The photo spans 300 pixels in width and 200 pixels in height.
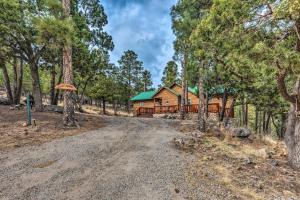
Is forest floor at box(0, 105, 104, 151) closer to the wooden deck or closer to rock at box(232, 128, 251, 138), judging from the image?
Result: rock at box(232, 128, 251, 138)

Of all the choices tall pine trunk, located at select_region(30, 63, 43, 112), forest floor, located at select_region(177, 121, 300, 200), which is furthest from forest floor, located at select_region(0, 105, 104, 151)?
forest floor, located at select_region(177, 121, 300, 200)

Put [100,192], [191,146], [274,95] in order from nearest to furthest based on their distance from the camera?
[100,192], [191,146], [274,95]

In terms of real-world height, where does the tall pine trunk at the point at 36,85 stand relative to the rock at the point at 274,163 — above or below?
above

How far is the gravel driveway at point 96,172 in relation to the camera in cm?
472

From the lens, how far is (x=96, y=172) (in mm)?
5844

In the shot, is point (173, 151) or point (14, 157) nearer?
point (14, 157)

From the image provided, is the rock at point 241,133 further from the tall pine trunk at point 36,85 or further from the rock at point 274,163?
the tall pine trunk at point 36,85

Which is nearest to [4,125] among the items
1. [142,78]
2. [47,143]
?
[47,143]

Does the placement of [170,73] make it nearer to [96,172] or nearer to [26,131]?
[26,131]

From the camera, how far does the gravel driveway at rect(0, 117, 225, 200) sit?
15.5 ft

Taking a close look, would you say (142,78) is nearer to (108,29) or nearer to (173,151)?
(108,29)

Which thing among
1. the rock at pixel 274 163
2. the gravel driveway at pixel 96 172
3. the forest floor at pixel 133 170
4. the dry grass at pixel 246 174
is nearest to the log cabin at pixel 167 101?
the dry grass at pixel 246 174

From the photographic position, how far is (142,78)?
55625mm

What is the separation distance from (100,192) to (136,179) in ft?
3.51
